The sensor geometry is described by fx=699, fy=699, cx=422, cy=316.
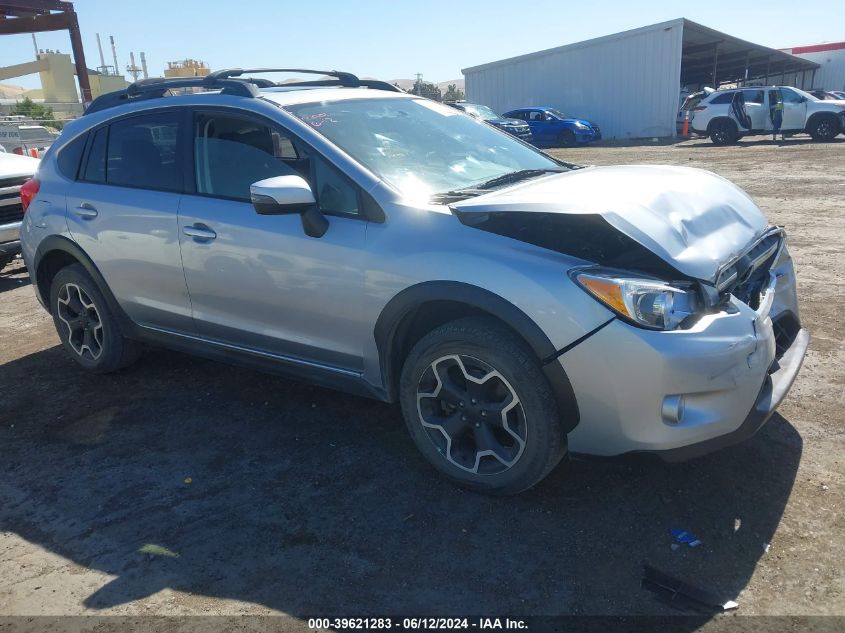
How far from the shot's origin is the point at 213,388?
4551 millimetres

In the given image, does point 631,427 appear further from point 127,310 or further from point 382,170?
point 127,310

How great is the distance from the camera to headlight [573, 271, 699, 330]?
262cm

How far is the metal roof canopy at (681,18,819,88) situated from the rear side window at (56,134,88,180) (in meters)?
27.1

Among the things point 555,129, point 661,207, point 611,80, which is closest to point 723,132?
point 555,129

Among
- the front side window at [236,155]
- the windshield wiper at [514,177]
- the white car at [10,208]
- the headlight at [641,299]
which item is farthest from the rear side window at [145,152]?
the white car at [10,208]

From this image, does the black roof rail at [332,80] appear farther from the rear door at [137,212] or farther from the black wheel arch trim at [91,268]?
the black wheel arch trim at [91,268]

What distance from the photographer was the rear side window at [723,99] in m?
21.8

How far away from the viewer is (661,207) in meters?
3.03

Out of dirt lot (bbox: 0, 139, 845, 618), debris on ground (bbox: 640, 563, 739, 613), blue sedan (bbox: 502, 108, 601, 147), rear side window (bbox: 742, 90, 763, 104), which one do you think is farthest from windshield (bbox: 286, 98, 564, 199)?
blue sedan (bbox: 502, 108, 601, 147)

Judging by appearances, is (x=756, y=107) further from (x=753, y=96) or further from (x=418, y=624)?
(x=418, y=624)

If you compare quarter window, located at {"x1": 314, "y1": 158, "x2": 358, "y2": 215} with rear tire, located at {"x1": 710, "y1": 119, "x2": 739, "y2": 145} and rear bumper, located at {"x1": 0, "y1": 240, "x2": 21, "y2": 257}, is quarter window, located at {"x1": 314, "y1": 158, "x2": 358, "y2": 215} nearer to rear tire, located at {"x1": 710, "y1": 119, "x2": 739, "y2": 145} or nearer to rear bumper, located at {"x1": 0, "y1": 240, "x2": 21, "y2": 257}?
rear bumper, located at {"x1": 0, "y1": 240, "x2": 21, "y2": 257}

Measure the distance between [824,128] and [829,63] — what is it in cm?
3053

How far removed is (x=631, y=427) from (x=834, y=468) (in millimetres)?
1164

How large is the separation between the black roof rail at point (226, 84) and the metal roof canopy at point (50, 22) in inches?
1086
